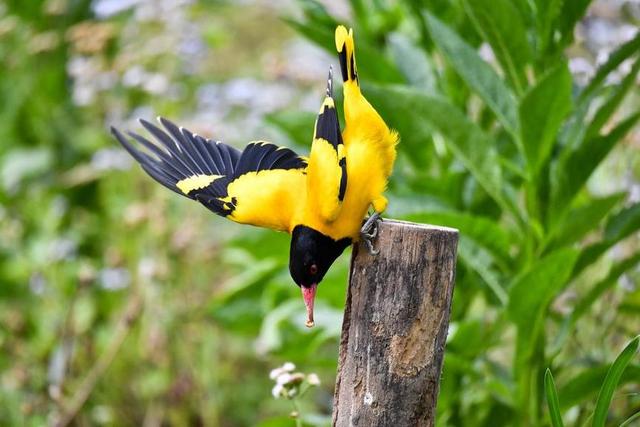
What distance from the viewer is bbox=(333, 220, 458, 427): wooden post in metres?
1.52

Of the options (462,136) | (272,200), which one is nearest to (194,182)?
(272,200)

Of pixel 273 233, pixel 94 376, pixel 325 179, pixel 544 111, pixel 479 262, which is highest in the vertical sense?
pixel 544 111

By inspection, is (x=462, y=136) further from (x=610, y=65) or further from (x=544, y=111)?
(x=610, y=65)

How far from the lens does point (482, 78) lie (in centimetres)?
201

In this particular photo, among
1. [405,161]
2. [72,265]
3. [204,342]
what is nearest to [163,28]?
[72,265]

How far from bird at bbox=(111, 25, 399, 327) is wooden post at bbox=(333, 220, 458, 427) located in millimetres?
71

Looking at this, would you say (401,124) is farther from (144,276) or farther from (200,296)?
(200,296)

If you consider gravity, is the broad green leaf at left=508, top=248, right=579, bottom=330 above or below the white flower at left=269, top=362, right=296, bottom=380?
above

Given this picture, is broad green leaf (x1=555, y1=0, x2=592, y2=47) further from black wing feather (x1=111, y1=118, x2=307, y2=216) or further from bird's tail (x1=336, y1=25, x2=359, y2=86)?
black wing feather (x1=111, y1=118, x2=307, y2=216)

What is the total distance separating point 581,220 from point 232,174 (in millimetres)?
741

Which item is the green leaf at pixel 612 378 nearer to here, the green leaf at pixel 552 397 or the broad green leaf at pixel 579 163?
the green leaf at pixel 552 397

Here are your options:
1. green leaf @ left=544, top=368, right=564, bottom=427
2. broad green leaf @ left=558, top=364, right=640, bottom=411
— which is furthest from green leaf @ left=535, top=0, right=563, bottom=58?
green leaf @ left=544, top=368, right=564, bottom=427

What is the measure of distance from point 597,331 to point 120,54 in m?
2.24

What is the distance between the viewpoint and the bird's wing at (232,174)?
1798mm
